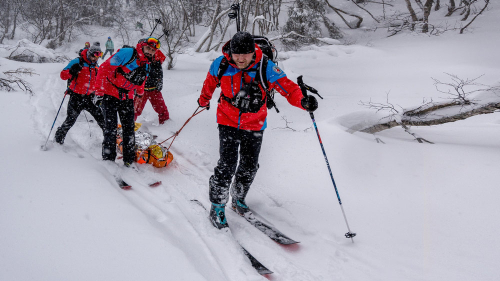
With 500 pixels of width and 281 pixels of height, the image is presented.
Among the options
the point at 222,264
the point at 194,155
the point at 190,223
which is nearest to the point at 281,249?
the point at 222,264

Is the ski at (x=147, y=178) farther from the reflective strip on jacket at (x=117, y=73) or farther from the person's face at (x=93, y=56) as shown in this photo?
the person's face at (x=93, y=56)

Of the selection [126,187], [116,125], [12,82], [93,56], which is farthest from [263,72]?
[12,82]

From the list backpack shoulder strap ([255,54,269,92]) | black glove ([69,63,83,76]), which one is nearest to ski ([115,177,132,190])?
black glove ([69,63,83,76])

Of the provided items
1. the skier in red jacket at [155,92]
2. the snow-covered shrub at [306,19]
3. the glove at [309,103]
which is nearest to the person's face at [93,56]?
the skier in red jacket at [155,92]

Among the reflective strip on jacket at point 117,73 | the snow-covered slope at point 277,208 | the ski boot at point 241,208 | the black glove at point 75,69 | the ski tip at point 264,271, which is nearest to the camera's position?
the snow-covered slope at point 277,208

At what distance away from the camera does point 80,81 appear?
4.30 meters

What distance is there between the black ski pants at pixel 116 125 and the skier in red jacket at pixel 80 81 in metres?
0.93

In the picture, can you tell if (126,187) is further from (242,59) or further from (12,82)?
(12,82)

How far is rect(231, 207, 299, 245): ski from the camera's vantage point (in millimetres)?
2801

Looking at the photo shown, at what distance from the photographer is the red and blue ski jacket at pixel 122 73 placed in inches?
139

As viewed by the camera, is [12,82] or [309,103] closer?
[309,103]

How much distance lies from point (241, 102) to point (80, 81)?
121 inches

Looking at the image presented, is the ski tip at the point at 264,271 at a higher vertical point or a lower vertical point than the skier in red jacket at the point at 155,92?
lower

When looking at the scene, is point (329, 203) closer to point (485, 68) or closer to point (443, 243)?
point (443, 243)
